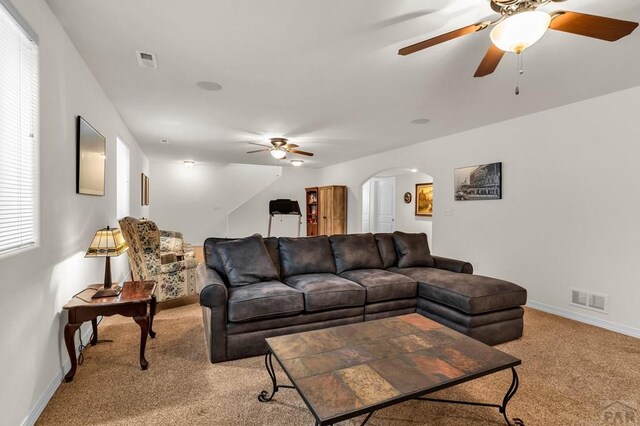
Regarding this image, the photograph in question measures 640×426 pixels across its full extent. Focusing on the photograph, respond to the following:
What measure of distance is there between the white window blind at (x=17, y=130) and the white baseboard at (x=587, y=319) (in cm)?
489

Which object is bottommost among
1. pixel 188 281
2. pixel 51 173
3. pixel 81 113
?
pixel 188 281

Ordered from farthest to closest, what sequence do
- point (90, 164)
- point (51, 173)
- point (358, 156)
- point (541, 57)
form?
point (358, 156) → point (90, 164) → point (541, 57) → point (51, 173)

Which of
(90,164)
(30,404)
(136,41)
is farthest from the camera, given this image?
(90,164)

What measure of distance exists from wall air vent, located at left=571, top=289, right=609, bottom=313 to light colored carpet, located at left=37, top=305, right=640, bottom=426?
0.46m

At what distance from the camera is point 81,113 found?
261cm

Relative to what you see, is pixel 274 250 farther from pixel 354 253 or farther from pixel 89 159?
pixel 89 159

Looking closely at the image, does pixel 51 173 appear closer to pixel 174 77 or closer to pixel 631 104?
pixel 174 77

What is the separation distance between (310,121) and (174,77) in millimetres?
1883

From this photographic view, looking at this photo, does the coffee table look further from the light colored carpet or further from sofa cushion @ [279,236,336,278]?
sofa cushion @ [279,236,336,278]

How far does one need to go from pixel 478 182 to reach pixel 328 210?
424 cm

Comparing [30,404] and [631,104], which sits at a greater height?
[631,104]

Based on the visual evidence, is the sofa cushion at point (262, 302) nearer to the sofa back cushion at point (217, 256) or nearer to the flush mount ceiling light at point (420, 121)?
the sofa back cushion at point (217, 256)

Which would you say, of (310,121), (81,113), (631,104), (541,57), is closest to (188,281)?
(81,113)

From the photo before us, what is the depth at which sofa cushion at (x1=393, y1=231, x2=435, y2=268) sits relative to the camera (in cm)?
378
